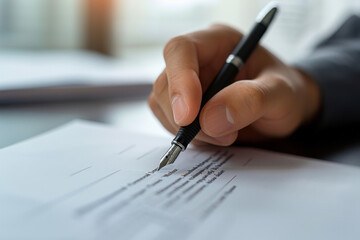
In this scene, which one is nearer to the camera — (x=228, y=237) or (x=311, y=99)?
(x=228, y=237)

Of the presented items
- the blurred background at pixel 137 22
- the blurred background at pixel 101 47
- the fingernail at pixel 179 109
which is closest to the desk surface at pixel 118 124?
the blurred background at pixel 101 47

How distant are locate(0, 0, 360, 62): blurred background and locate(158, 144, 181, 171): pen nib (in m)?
0.99

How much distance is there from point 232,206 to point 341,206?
0.08 metres

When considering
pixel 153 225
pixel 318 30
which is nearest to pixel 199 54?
pixel 153 225

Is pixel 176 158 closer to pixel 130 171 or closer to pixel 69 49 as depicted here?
pixel 130 171

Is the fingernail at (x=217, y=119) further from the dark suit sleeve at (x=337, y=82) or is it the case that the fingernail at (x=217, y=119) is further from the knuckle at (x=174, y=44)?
the dark suit sleeve at (x=337, y=82)

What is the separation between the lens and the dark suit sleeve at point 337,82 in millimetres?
485

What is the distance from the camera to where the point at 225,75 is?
14.3 inches

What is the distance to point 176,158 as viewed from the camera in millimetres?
310

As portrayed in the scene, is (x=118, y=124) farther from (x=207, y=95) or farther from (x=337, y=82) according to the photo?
(x=337, y=82)

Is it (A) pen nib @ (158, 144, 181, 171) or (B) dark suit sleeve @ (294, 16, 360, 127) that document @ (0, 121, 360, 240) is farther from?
(B) dark suit sleeve @ (294, 16, 360, 127)

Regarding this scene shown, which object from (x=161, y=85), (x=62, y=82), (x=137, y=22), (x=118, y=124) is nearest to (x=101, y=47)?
Result: (x=137, y=22)

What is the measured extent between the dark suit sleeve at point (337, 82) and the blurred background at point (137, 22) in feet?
2.18

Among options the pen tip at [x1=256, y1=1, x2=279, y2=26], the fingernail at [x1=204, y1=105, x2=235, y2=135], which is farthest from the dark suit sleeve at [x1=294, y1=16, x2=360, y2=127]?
the fingernail at [x1=204, y1=105, x2=235, y2=135]
